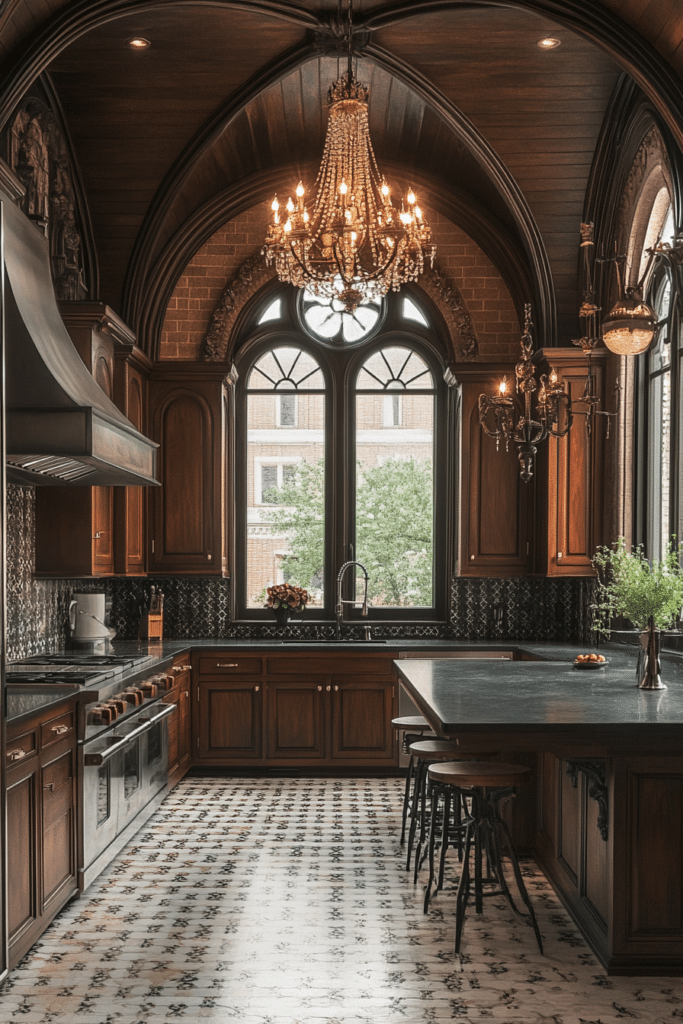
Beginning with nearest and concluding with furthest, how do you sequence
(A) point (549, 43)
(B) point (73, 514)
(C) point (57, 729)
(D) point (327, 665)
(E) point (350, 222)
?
(C) point (57, 729), (E) point (350, 222), (A) point (549, 43), (B) point (73, 514), (D) point (327, 665)

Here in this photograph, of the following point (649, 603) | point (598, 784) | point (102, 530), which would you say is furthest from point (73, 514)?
point (598, 784)

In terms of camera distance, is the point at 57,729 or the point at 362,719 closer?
the point at 57,729

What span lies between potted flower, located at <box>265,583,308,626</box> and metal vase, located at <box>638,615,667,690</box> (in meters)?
3.78

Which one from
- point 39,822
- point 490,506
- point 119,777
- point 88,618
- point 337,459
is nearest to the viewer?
point 39,822

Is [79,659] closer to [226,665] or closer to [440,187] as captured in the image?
[226,665]

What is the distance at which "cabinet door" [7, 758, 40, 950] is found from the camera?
12.5 ft

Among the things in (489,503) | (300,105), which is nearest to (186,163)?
(300,105)

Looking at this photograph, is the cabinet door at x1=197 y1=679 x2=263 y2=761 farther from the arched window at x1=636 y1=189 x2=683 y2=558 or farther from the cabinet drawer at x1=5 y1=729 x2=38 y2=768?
the cabinet drawer at x1=5 y1=729 x2=38 y2=768

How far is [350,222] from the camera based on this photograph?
15.8 ft

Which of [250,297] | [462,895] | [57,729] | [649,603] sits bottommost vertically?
[462,895]

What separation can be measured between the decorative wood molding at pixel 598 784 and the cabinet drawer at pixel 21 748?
6.68 ft

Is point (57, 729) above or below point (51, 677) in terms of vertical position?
below

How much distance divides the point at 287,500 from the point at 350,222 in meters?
3.80

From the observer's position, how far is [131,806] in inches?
223
